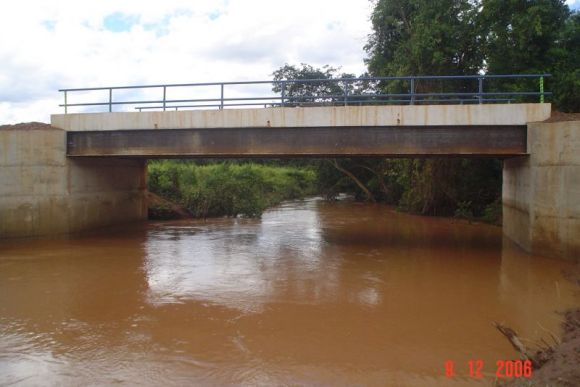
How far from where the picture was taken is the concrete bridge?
13578 millimetres

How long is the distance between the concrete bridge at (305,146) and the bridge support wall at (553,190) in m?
0.03

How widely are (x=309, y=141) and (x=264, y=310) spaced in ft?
24.8

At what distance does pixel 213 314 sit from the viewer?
9094 mm

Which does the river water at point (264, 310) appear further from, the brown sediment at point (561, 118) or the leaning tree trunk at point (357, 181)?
the leaning tree trunk at point (357, 181)

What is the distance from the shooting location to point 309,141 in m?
15.8

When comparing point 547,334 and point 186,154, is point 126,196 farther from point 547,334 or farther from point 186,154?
point 547,334

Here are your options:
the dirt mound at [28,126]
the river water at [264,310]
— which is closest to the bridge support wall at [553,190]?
the river water at [264,310]

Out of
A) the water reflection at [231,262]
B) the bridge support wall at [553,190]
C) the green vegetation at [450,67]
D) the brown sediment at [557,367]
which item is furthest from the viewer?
the green vegetation at [450,67]

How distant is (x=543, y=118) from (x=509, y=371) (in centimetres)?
1014

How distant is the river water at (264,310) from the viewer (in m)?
6.63

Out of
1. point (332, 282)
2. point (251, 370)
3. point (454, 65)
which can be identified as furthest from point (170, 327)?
point (454, 65)
